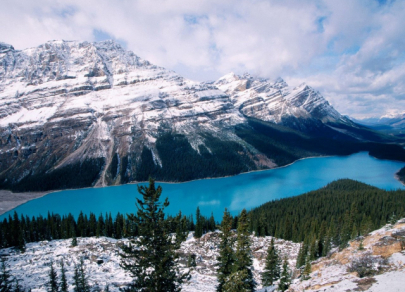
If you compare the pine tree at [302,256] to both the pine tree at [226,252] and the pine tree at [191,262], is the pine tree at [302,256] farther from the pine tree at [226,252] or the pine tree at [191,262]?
the pine tree at [226,252]

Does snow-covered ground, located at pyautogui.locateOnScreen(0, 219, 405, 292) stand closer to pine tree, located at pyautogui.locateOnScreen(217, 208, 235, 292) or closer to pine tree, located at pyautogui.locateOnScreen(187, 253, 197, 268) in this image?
A: pine tree, located at pyautogui.locateOnScreen(187, 253, 197, 268)

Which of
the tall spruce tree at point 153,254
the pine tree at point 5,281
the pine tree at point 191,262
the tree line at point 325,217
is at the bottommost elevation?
the pine tree at point 191,262

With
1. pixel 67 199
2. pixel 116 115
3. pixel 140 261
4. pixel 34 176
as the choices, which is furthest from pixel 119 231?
pixel 116 115

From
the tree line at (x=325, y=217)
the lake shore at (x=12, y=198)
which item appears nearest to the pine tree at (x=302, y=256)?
the tree line at (x=325, y=217)

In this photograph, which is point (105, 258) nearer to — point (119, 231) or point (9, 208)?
point (119, 231)

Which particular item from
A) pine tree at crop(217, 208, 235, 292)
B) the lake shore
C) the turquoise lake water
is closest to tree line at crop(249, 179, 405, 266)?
pine tree at crop(217, 208, 235, 292)

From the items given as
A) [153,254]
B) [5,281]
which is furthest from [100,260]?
[153,254]

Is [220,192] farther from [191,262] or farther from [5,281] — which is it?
[5,281]
